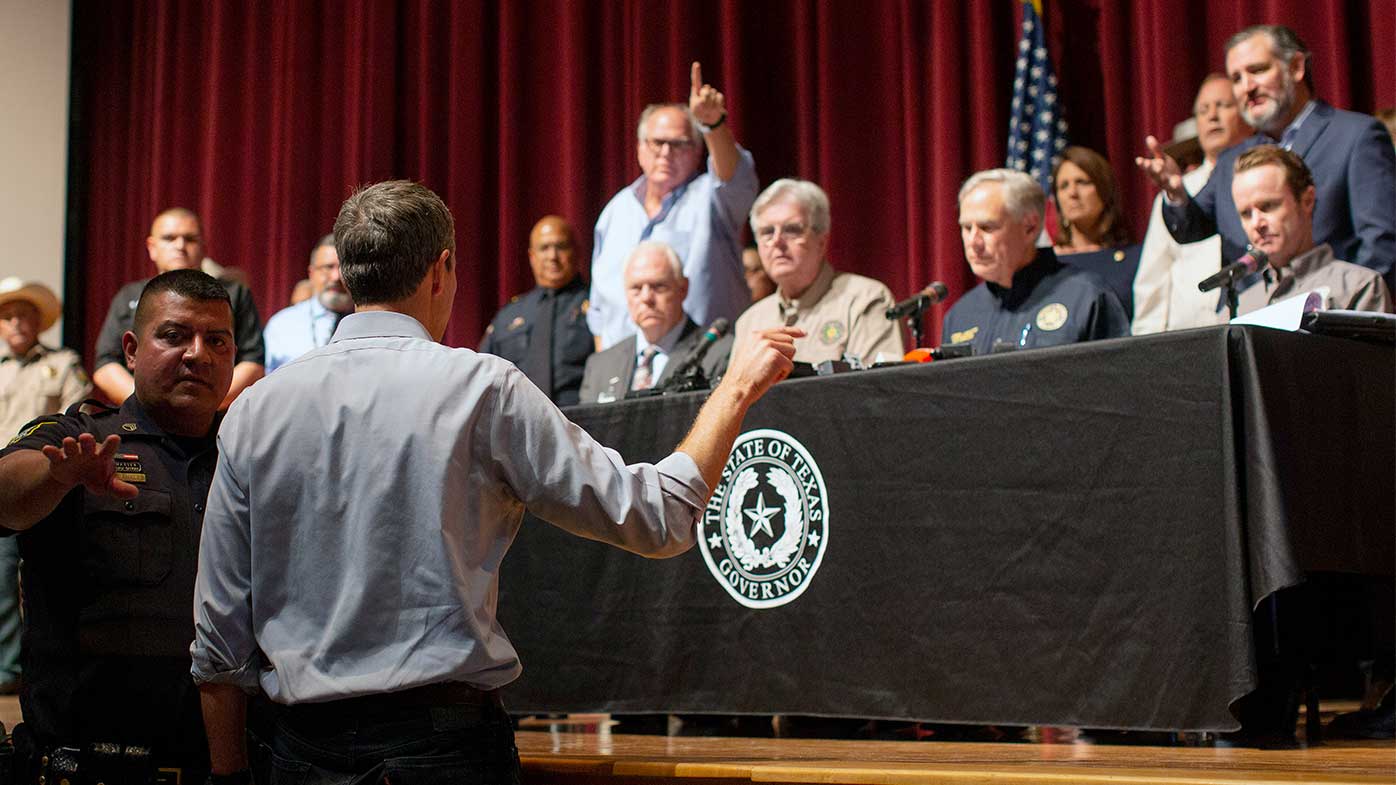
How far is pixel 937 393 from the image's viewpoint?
2.74 m

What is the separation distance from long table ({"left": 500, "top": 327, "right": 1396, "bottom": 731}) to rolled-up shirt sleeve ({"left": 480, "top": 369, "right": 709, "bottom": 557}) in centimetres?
101

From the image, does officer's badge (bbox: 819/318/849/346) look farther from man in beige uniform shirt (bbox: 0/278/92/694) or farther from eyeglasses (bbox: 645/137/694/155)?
man in beige uniform shirt (bbox: 0/278/92/694)

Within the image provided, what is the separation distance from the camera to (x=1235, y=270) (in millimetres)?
2969

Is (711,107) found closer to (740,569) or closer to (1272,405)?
(740,569)

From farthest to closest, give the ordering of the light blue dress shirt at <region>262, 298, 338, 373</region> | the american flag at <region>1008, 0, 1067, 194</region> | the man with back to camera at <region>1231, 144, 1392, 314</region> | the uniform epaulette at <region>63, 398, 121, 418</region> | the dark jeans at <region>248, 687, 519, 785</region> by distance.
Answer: the light blue dress shirt at <region>262, 298, 338, 373</region> → the american flag at <region>1008, 0, 1067, 194</region> → the man with back to camera at <region>1231, 144, 1392, 314</region> → the uniform epaulette at <region>63, 398, 121, 418</region> → the dark jeans at <region>248, 687, 519, 785</region>

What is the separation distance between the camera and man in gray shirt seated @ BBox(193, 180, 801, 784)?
1737 mm

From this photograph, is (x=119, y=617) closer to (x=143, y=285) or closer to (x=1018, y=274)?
(x=1018, y=274)

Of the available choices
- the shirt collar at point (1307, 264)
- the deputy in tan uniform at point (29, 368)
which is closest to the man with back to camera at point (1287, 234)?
the shirt collar at point (1307, 264)

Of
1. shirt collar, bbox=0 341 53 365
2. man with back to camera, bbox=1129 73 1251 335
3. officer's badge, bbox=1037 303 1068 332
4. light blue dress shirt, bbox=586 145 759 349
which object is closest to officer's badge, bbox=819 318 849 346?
officer's badge, bbox=1037 303 1068 332

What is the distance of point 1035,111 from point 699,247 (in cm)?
150

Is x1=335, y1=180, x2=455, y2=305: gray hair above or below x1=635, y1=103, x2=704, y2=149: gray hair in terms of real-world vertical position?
below

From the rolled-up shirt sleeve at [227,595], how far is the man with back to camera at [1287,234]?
2.46m

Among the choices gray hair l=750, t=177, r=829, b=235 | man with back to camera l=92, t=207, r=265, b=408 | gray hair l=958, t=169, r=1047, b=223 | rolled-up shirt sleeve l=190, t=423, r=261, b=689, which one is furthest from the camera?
man with back to camera l=92, t=207, r=265, b=408

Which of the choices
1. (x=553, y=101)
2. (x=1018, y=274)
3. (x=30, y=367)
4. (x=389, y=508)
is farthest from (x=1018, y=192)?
(x=30, y=367)
